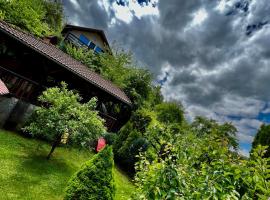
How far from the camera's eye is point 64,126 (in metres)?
10.1

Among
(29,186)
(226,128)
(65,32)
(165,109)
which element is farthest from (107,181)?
(226,128)

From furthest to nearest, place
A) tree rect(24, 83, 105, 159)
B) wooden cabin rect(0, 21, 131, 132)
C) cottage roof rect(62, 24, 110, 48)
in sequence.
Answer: cottage roof rect(62, 24, 110, 48) < wooden cabin rect(0, 21, 131, 132) < tree rect(24, 83, 105, 159)

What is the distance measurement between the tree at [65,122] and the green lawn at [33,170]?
784 millimetres

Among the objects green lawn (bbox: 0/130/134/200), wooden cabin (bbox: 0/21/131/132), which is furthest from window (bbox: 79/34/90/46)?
green lawn (bbox: 0/130/134/200)

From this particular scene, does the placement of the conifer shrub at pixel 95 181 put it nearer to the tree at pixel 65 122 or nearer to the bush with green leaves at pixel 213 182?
the bush with green leaves at pixel 213 182

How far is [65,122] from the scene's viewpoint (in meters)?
10.2

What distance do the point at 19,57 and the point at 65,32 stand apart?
66.7ft

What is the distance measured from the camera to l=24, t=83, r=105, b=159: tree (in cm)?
1009

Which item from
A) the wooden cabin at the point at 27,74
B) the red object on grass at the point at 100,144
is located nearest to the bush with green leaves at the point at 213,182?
the wooden cabin at the point at 27,74

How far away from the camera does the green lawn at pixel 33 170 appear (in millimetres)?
7595

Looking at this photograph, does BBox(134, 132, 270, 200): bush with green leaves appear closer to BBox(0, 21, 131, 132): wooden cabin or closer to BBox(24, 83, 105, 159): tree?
BBox(24, 83, 105, 159): tree

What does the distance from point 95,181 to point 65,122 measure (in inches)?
163

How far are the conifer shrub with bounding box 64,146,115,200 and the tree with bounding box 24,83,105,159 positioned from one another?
3326 mm

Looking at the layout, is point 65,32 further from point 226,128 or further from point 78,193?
point 78,193
